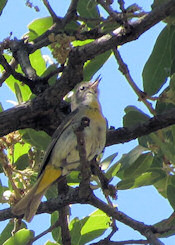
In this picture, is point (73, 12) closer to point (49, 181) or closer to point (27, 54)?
point (27, 54)

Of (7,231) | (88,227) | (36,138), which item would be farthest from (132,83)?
(7,231)

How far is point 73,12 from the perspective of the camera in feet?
14.1

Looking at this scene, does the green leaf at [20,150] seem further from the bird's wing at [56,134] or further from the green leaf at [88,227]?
the green leaf at [88,227]

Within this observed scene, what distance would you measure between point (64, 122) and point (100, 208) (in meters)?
0.76

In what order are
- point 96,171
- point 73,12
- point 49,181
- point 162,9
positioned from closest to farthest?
point 162,9, point 96,171, point 73,12, point 49,181

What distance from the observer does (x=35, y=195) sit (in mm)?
4332

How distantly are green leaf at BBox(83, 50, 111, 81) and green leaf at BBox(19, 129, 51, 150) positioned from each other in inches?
23.2

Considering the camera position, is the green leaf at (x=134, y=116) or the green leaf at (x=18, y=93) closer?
the green leaf at (x=134, y=116)

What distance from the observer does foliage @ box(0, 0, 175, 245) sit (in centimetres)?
389

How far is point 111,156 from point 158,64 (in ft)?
2.50

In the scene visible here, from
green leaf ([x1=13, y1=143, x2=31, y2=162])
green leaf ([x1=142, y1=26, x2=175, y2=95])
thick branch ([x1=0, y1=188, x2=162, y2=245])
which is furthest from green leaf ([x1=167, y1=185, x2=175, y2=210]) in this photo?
green leaf ([x1=13, y1=143, x2=31, y2=162])

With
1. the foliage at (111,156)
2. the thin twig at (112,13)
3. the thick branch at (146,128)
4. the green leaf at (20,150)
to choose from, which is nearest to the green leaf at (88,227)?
the foliage at (111,156)

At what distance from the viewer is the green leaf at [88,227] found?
4.18 m

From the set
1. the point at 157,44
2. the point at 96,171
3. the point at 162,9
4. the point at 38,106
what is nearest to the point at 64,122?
the point at 38,106
